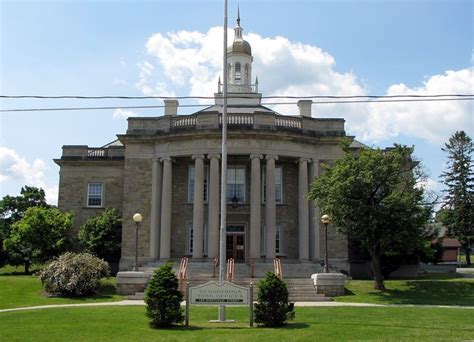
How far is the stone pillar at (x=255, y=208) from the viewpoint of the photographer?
34.3 meters

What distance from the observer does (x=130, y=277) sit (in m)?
27.6

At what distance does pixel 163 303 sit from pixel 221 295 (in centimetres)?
183

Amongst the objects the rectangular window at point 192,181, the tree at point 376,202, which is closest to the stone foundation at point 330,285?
the tree at point 376,202

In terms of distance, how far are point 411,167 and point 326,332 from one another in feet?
55.2

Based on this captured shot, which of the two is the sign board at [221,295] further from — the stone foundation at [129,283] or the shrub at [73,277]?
the shrub at [73,277]

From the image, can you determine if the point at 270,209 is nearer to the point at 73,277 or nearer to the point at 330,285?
the point at 330,285

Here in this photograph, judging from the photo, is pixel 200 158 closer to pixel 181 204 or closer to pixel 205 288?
pixel 181 204

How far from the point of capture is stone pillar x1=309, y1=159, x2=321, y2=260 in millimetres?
36281

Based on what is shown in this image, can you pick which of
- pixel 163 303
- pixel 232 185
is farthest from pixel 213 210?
pixel 163 303

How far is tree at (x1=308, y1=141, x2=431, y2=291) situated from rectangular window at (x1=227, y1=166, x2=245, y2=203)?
9.52 meters

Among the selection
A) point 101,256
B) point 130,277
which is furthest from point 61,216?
point 130,277

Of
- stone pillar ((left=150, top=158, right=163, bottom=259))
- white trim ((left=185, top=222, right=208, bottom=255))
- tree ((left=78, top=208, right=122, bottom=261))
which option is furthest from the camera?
tree ((left=78, top=208, right=122, bottom=261))

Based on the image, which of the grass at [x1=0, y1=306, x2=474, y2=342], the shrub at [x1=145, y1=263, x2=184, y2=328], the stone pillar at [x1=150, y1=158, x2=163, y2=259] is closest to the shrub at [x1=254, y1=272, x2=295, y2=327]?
the grass at [x1=0, y1=306, x2=474, y2=342]

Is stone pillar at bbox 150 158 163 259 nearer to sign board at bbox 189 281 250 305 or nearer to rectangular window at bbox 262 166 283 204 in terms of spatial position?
rectangular window at bbox 262 166 283 204
